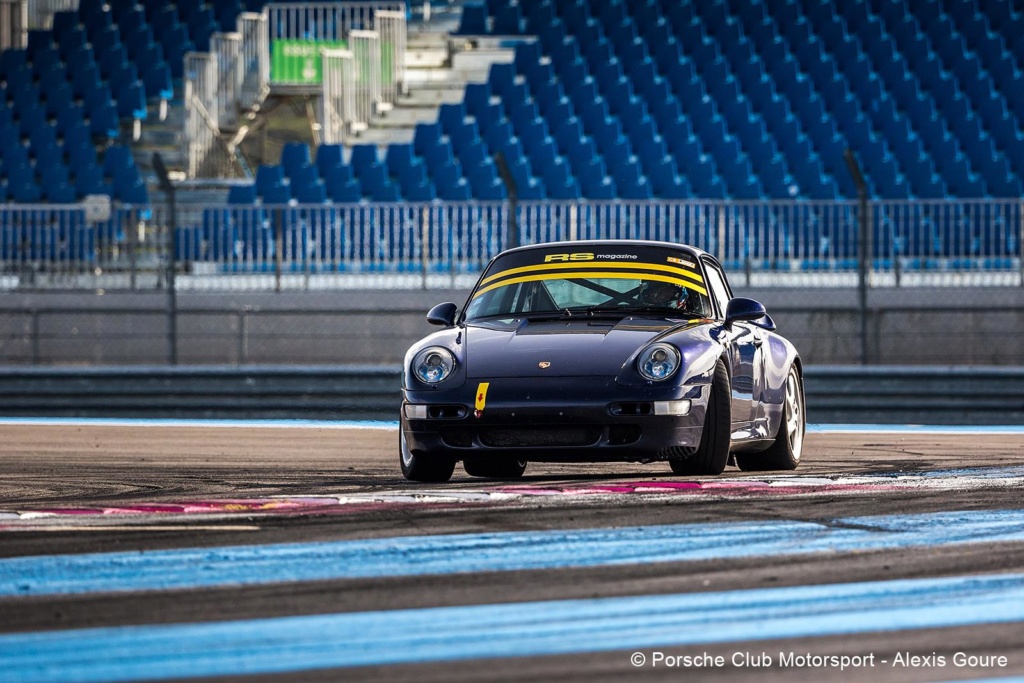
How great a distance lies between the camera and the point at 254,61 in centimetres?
2489

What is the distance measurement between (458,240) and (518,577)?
1149 cm

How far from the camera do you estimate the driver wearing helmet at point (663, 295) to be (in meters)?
8.29

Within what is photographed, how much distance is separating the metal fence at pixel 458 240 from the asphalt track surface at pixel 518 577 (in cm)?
762

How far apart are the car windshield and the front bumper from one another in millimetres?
Result: 1009

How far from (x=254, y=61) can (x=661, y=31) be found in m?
6.55

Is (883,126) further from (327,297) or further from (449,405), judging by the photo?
(449,405)

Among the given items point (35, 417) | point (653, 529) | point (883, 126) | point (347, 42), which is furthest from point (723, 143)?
point (653, 529)

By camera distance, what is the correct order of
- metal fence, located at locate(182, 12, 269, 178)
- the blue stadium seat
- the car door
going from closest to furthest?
the car door, metal fence, located at locate(182, 12, 269, 178), the blue stadium seat

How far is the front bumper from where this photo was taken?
7180mm

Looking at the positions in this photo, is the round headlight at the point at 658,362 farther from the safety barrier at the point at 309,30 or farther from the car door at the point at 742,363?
the safety barrier at the point at 309,30

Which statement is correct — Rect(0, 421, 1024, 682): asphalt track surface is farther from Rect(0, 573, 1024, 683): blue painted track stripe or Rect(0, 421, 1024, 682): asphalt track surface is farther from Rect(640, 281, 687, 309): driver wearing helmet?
Rect(640, 281, 687, 309): driver wearing helmet

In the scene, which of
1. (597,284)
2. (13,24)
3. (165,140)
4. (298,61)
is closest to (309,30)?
(298,61)

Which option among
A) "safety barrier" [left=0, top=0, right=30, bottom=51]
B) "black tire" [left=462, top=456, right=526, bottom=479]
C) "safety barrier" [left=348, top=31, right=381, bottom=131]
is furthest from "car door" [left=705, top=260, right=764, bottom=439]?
"safety barrier" [left=0, top=0, right=30, bottom=51]

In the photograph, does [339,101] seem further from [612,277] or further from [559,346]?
[559,346]
